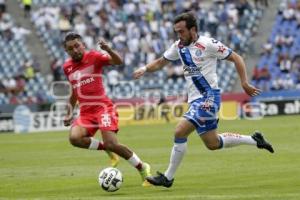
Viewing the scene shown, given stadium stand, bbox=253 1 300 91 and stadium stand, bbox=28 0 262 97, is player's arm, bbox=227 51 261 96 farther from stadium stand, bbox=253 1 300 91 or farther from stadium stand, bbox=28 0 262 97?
stadium stand, bbox=253 1 300 91

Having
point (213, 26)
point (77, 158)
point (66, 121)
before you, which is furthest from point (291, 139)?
point (213, 26)

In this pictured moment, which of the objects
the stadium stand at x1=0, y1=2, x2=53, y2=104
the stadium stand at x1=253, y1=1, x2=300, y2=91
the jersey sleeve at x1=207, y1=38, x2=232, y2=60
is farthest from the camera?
the stadium stand at x1=253, y1=1, x2=300, y2=91

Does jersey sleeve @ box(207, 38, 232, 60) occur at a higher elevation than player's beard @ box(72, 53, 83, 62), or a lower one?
higher

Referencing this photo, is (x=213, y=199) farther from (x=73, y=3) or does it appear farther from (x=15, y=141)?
(x=73, y=3)

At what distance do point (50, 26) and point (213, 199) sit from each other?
29300 millimetres

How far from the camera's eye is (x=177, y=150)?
1215 centimetres

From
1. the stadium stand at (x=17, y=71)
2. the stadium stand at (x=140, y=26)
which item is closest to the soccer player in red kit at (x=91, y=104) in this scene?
the stadium stand at (x=17, y=71)

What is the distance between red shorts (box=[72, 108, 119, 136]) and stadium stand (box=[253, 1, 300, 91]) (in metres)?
24.6

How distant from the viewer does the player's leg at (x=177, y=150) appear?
1207 centimetres

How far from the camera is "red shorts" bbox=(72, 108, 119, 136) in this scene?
515 inches

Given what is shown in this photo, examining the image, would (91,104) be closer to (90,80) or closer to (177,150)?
(90,80)

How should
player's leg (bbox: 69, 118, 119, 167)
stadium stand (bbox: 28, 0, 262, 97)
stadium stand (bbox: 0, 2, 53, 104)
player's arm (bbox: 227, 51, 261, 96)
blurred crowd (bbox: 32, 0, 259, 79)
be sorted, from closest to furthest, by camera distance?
player's arm (bbox: 227, 51, 261, 96)
player's leg (bbox: 69, 118, 119, 167)
stadium stand (bbox: 0, 2, 53, 104)
stadium stand (bbox: 28, 0, 262, 97)
blurred crowd (bbox: 32, 0, 259, 79)

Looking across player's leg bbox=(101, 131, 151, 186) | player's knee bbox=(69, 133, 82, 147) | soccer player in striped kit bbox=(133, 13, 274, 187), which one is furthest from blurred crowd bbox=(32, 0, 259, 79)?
soccer player in striped kit bbox=(133, 13, 274, 187)

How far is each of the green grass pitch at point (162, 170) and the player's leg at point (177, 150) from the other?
0.16m
